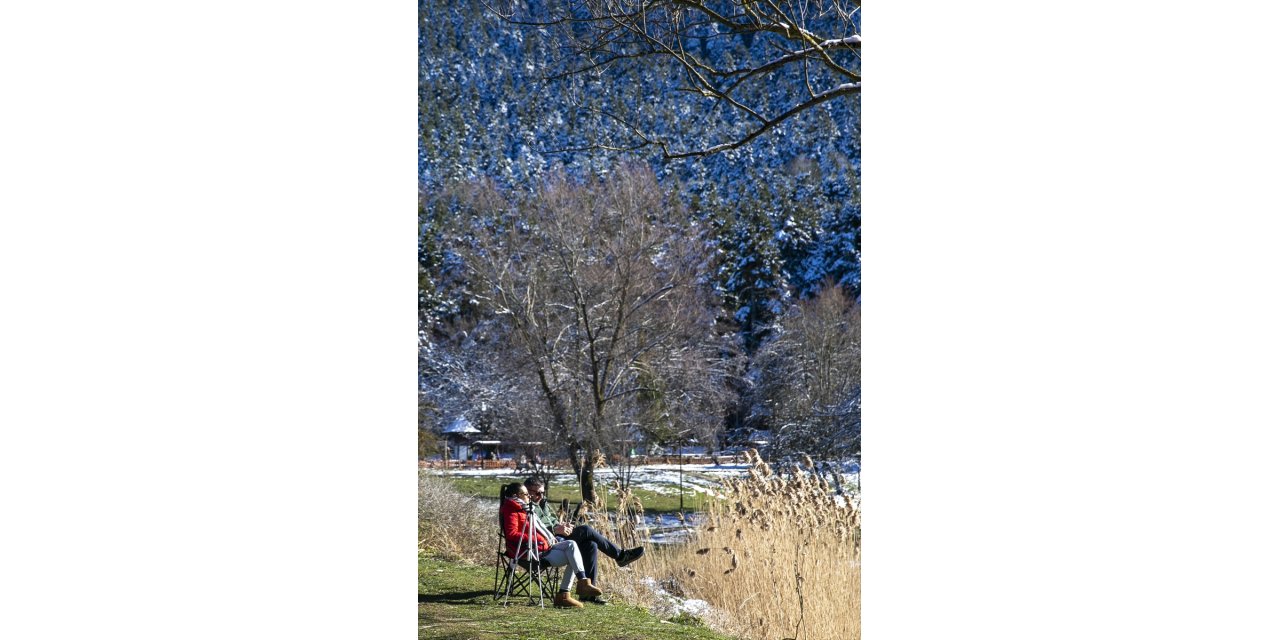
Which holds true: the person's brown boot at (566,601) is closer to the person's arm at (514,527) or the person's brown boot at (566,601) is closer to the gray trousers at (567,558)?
the gray trousers at (567,558)

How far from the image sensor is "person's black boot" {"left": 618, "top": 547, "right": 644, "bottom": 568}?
16.4ft

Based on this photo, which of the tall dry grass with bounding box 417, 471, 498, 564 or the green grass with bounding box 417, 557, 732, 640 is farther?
the tall dry grass with bounding box 417, 471, 498, 564

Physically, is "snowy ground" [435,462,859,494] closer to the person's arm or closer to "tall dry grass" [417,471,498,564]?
the person's arm

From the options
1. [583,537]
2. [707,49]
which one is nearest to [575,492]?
[583,537]

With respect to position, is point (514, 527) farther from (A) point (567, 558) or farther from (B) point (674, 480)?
(B) point (674, 480)

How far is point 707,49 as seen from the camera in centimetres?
486

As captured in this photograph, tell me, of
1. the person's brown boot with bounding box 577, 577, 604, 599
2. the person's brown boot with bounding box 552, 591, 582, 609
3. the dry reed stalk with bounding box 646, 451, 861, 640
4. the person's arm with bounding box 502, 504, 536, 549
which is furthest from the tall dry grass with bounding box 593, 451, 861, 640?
the person's arm with bounding box 502, 504, 536, 549

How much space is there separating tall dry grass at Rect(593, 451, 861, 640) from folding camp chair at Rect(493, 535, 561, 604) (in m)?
0.26

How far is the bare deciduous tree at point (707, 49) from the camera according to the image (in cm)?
476

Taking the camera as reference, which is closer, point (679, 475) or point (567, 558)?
point (567, 558)

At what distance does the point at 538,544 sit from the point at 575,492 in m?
0.31

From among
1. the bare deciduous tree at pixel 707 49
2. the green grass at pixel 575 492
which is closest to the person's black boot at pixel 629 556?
the green grass at pixel 575 492
